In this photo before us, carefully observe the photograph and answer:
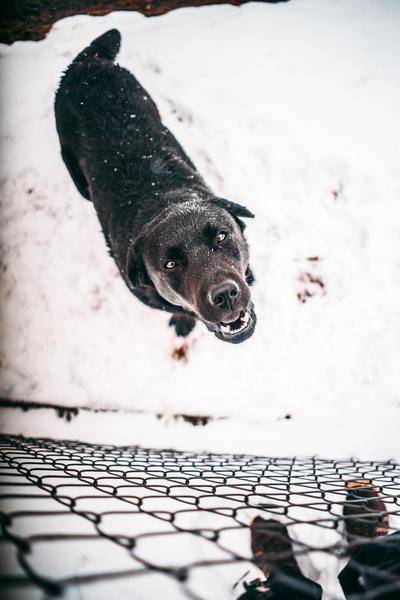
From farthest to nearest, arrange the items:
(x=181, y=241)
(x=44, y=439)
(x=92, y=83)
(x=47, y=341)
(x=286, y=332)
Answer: (x=47, y=341) → (x=44, y=439) → (x=286, y=332) → (x=92, y=83) → (x=181, y=241)

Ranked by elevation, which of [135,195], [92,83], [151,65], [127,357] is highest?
[151,65]

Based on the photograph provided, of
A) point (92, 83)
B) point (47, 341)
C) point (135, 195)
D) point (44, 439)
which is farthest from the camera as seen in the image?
point (47, 341)

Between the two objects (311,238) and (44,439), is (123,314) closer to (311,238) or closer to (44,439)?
(44,439)

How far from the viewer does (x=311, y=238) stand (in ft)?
11.3

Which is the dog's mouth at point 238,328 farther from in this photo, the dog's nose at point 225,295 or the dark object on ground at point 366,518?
the dark object on ground at point 366,518

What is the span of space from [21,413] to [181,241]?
287 cm

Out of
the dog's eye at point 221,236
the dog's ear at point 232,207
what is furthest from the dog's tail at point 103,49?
the dog's eye at point 221,236

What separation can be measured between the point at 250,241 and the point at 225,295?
5.12 ft

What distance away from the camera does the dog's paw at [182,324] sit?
3447 millimetres

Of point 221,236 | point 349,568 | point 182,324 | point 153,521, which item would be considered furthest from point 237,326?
point 349,568

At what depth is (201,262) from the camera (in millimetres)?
2232

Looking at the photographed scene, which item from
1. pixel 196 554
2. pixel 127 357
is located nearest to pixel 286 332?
pixel 127 357

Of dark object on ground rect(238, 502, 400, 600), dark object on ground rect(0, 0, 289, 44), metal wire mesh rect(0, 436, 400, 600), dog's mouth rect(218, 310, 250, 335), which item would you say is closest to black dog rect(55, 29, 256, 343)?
dog's mouth rect(218, 310, 250, 335)

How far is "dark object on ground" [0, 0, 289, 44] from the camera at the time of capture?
148 inches
